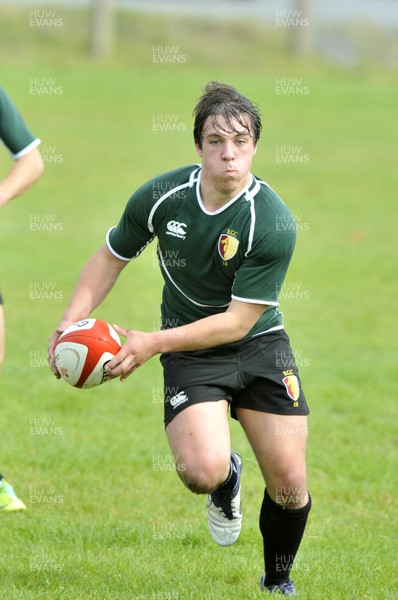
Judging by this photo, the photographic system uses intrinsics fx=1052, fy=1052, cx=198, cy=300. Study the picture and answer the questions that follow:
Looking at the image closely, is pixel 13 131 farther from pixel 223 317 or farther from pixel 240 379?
pixel 240 379

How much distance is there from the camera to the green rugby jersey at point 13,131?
6402mm

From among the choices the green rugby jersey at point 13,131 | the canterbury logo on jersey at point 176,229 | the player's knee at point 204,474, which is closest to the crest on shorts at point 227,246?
the canterbury logo on jersey at point 176,229

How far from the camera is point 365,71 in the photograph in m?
41.2

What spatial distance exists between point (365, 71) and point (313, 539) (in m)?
36.7

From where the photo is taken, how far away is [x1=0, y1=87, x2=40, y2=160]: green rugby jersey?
252 inches

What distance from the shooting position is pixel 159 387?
31.6ft

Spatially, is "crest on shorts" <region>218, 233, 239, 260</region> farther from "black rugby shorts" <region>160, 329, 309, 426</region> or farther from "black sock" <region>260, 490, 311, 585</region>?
"black sock" <region>260, 490, 311, 585</region>

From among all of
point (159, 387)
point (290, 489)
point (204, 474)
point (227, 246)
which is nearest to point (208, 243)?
point (227, 246)

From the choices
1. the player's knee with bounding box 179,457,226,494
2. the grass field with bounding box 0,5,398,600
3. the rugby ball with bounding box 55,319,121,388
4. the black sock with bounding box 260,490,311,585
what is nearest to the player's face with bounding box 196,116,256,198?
the rugby ball with bounding box 55,319,121,388

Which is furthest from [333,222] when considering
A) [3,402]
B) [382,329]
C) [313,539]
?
[313,539]

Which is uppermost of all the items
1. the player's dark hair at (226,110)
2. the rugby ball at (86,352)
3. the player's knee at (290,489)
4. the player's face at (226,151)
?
the player's dark hair at (226,110)

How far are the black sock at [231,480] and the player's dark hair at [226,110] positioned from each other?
6.10 feet

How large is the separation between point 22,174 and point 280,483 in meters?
2.59

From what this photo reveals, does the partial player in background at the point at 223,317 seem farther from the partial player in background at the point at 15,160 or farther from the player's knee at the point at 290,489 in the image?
Result: the partial player in background at the point at 15,160
